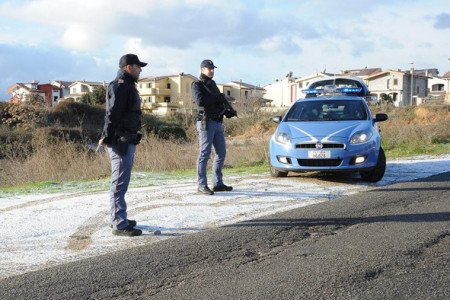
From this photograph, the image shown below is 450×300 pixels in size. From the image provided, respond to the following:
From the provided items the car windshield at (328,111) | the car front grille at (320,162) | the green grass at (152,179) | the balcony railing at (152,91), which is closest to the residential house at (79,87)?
the balcony railing at (152,91)

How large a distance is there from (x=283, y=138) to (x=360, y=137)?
135 cm

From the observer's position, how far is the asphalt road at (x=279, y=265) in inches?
162

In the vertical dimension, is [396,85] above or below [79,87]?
below

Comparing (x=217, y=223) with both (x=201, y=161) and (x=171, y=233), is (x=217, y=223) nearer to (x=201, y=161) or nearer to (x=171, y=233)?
(x=171, y=233)

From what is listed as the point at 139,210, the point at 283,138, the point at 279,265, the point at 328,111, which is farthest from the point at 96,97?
the point at 279,265

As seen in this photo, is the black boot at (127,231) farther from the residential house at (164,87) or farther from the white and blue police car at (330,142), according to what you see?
the residential house at (164,87)

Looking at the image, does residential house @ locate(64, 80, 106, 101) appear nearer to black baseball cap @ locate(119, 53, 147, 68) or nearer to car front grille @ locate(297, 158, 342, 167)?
car front grille @ locate(297, 158, 342, 167)

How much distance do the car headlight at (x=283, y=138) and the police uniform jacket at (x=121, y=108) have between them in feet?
14.0

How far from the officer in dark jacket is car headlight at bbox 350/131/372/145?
182 inches

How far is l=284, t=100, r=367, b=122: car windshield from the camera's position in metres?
10.4

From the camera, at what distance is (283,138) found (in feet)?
32.1

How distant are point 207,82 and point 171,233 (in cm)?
283

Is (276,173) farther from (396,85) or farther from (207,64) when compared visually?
(396,85)

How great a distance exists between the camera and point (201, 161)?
820 cm
